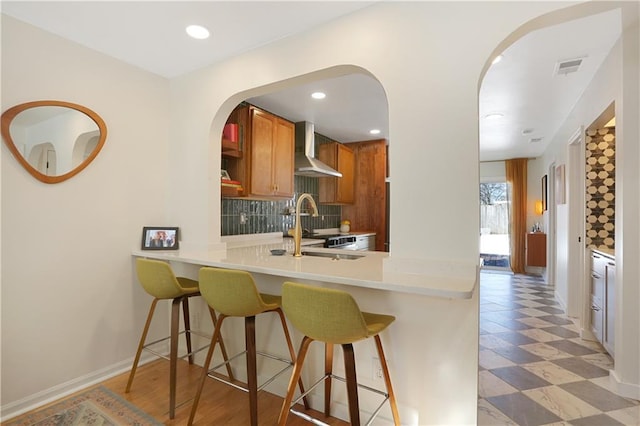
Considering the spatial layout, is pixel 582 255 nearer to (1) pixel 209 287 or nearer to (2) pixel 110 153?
(1) pixel 209 287

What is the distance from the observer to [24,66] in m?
1.99

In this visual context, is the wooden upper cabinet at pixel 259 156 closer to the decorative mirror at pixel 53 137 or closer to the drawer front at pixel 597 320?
the decorative mirror at pixel 53 137

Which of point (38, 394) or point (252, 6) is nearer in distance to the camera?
point (252, 6)

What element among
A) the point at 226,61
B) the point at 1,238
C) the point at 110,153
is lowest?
the point at 1,238

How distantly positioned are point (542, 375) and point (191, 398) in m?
2.57

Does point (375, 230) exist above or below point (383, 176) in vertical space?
below

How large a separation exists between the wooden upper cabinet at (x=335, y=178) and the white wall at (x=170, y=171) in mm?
2503

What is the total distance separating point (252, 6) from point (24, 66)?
1.51 m

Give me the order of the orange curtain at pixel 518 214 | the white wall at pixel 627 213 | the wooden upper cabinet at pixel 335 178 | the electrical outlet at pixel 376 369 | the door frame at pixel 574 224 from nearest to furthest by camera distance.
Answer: the electrical outlet at pixel 376 369 → the white wall at pixel 627 213 → the door frame at pixel 574 224 → the wooden upper cabinet at pixel 335 178 → the orange curtain at pixel 518 214

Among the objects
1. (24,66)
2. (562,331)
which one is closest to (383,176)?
(562,331)

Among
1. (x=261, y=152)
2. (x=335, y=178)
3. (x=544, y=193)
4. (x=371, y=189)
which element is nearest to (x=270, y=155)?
(x=261, y=152)

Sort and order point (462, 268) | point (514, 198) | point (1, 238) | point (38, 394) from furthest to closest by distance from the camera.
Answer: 1. point (514, 198)
2. point (38, 394)
3. point (1, 238)
4. point (462, 268)

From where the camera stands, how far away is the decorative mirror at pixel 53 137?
1.96m

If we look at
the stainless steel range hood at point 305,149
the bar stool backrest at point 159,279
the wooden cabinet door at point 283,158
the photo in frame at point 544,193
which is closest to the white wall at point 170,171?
the bar stool backrest at point 159,279
